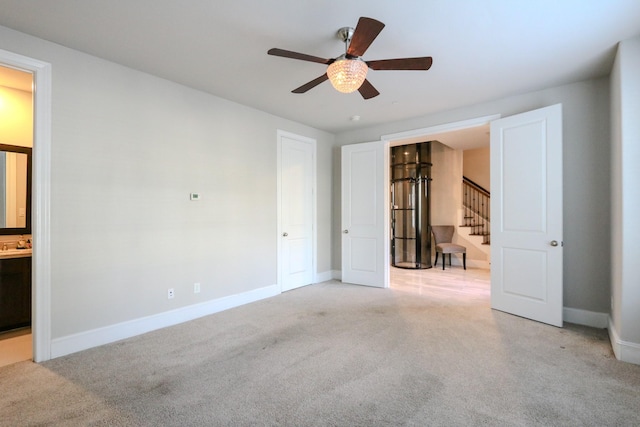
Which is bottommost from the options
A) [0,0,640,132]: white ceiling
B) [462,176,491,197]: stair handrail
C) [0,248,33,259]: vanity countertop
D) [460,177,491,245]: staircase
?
[0,248,33,259]: vanity countertop

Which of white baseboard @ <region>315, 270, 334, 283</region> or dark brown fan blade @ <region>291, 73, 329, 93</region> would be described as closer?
dark brown fan blade @ <region>291, 73, 329, 93</region>

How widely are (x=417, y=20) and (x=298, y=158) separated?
2960 mm

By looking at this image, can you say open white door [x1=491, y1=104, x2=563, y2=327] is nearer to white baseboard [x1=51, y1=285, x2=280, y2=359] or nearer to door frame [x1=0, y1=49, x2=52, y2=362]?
white baseboard [x1=51, y1=285, x2=280, y2=359]

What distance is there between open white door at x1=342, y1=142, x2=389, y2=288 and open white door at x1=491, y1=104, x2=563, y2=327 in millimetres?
1609

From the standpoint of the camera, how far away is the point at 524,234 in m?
3.58

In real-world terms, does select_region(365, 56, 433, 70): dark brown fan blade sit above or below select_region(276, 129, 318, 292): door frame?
above

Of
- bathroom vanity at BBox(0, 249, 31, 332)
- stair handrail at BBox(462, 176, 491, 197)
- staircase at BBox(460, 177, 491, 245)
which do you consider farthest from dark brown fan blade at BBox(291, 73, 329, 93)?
stair handrail at BBox(462, 176, 491, 197)

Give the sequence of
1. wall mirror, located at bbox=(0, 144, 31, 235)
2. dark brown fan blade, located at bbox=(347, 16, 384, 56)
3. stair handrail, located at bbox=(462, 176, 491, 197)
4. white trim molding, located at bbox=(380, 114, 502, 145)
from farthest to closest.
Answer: stair handrail, located at bbox=(462, 176, 491, 197), white trim molding, located at bbox=(380, 114, 502, 145), wall mirror, located at bbox=(0, 144, 31, 235), dark brown fan blade, located at bbox=(347, 16, 384, 56)

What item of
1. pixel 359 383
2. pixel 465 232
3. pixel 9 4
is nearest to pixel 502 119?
pixel 359 383

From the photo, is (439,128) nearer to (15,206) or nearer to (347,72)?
(347,72)

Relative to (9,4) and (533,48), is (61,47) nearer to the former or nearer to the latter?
(9,4)

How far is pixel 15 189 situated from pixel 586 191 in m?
6.29

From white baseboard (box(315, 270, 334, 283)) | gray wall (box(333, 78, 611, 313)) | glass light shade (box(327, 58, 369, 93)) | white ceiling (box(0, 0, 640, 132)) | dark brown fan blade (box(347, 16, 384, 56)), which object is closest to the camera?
dark brown fan blade (box(347, 16, 384, 56))

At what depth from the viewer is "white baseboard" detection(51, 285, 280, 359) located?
8.85 ft
